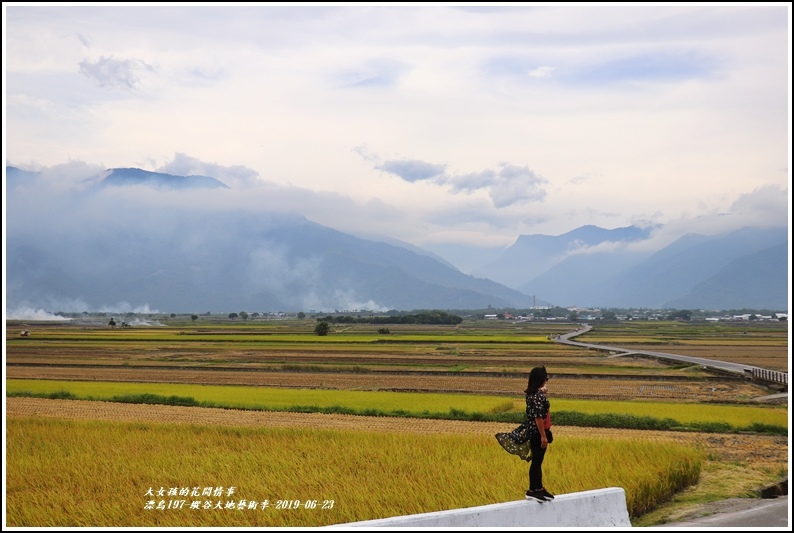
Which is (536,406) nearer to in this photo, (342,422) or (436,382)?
(342,422)

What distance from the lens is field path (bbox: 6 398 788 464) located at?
52.7ft

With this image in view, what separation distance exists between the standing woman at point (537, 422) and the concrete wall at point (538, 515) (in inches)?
5.5

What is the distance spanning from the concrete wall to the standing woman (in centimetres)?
14

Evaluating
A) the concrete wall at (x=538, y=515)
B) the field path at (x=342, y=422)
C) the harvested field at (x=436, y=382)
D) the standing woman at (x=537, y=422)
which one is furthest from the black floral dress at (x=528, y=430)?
the harvested field at (x=436, y=382)

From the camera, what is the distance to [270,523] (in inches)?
320

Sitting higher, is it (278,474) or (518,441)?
(518,441)

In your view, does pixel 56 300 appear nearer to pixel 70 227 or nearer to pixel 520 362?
pixel 70 227

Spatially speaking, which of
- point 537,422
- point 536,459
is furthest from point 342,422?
point 537,422

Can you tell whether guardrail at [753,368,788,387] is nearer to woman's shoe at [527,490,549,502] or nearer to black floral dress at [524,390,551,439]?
woman's shoe at [527,490,549,502]

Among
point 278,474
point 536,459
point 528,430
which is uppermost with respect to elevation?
point 528,430

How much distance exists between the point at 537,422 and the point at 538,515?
934 millimetres

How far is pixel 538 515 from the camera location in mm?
6828

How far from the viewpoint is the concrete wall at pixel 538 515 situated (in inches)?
251

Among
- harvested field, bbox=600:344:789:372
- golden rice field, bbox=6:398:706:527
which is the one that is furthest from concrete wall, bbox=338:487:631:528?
harvested field, bbox=600:344:789:372
